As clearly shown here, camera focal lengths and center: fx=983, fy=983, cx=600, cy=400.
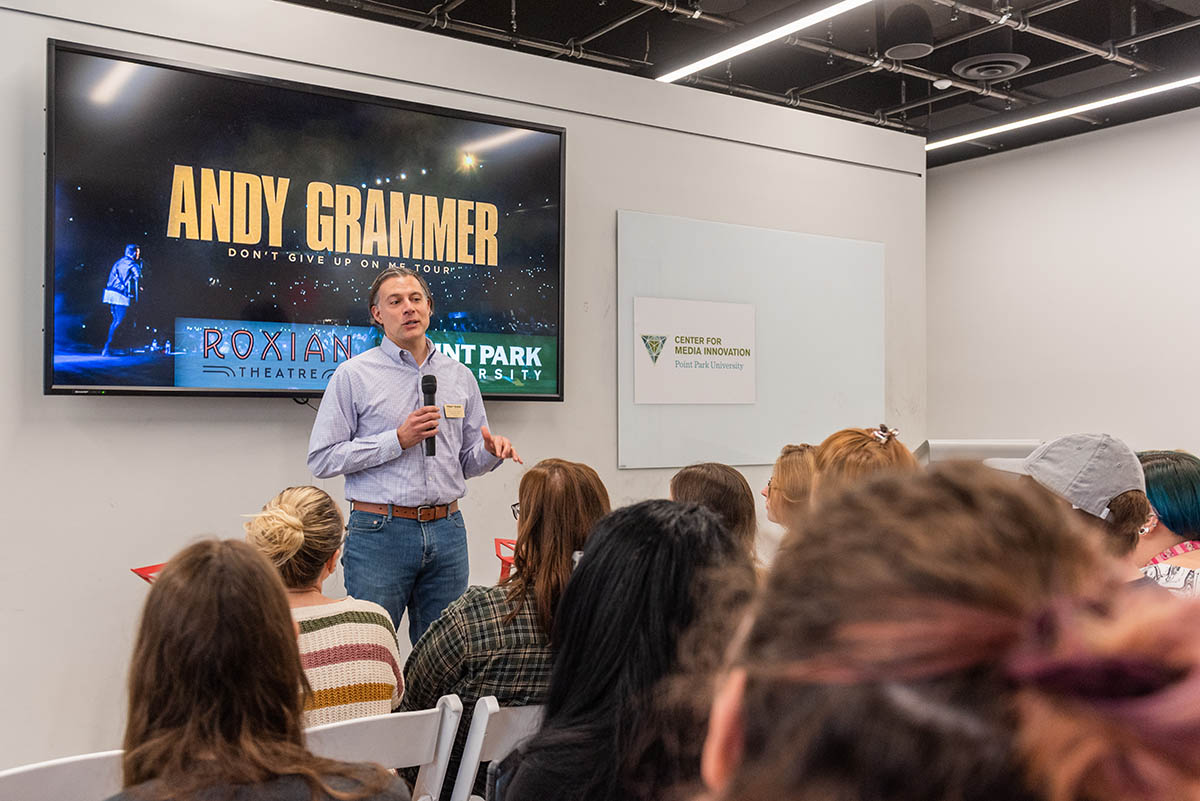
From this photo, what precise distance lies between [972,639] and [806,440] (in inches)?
210

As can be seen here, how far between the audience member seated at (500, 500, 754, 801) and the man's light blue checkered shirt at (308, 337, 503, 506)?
2328mm

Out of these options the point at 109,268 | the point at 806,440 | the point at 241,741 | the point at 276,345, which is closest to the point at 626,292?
the point at 806,440

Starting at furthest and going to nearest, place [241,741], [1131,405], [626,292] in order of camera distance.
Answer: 1. [1131,405]
2. [626,292]
3. [241,741]

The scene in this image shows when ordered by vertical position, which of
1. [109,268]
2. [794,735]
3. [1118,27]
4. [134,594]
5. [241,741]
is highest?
[1118,27]

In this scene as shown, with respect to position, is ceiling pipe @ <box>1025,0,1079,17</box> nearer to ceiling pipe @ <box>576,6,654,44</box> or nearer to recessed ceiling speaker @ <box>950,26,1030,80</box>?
recessed ceiling speaker @ <box>950,26,1030,80</box>

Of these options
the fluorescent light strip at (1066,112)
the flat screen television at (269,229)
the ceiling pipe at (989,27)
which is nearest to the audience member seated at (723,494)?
the flat screen television at (269,229)

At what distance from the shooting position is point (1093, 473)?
7.50ft

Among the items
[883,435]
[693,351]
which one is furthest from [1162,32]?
[883,435]

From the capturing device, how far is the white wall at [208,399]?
3.60 m

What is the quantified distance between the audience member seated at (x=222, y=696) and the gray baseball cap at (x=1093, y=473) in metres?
1.64

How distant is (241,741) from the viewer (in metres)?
1.26

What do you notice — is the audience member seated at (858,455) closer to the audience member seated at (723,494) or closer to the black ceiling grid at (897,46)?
the audience member seated at (723,494)

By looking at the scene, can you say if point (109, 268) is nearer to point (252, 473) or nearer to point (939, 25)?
point (252, 473)

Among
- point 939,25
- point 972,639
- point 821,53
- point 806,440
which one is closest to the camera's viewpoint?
point 972,639
